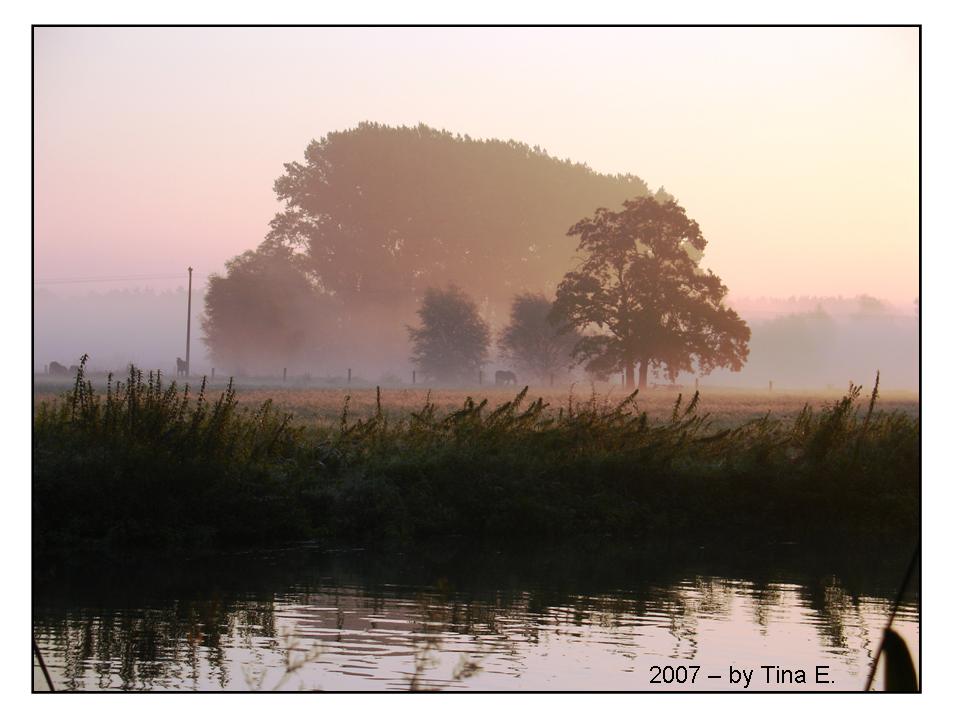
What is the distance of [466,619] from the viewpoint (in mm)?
11172

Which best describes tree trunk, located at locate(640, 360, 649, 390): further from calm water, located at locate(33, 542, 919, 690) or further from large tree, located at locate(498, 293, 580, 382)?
calm water, located at locate(33, 542, 919, 690)

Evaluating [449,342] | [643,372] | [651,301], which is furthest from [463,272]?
[643,372]

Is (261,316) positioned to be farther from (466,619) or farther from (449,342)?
(466,619)

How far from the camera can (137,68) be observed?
16.3 metres

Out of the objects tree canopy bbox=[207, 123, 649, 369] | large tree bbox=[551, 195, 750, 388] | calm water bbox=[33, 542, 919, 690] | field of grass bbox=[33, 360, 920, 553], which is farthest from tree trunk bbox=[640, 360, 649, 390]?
calm water bbox=[33, 542, 919, 690]

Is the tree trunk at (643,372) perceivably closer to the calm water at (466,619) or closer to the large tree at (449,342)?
the large tree at (449,342)

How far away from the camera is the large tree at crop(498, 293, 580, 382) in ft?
154

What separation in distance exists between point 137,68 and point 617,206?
25.2 meters

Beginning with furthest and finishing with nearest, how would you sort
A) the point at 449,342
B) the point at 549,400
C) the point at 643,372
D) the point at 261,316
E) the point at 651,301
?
the point at 449,342, the point at 261,316, the point at 651,301, the point at 643,372, the point at 549,400

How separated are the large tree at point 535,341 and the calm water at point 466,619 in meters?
31.9

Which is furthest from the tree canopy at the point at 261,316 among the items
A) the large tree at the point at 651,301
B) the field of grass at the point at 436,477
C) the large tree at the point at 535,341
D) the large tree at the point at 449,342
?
the field of grass at the point at 436,477

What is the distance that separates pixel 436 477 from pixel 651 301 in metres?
26.1

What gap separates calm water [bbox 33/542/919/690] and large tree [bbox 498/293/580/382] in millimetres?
31870

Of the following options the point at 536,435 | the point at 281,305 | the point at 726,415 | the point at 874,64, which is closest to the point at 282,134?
the point at 536,435
